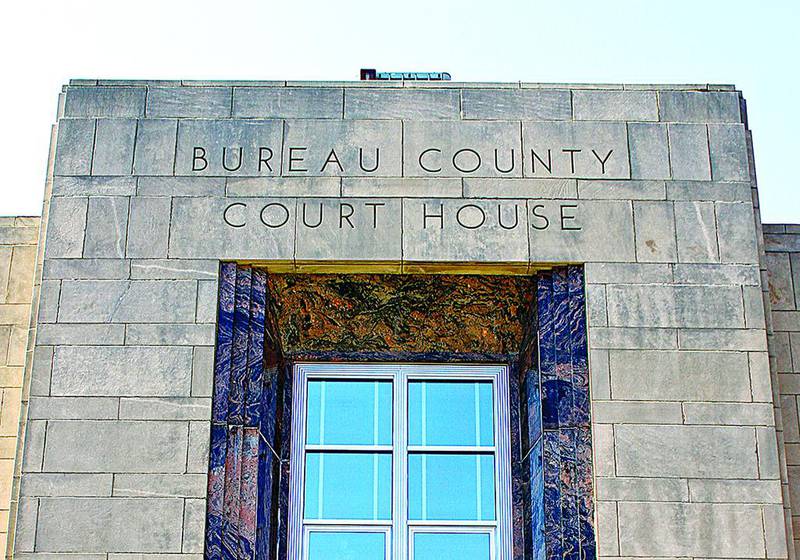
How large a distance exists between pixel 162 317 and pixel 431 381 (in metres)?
3.10

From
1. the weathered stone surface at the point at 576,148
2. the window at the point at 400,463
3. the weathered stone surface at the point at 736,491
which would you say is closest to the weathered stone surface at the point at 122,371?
the window at the point at 400,463

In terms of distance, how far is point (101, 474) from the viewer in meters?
11.4

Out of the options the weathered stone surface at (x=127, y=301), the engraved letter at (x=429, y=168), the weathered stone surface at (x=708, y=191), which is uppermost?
the engraved letter at (x=429, y=168)

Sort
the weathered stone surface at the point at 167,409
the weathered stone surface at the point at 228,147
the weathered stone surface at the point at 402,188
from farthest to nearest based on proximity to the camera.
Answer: the weathered stone surface at the point at 228,147 → the weathered stone surface at the point at 402,188 → the weathered stone surface at the point at 167,409

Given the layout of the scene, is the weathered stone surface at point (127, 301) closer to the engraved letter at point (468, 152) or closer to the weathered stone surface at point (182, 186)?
the weathered stone surface at point (182, 186)

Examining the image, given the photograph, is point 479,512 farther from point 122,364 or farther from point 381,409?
point 122,364

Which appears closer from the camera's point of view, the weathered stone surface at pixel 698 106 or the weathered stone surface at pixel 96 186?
the weathered stone surface at pixel 96 186

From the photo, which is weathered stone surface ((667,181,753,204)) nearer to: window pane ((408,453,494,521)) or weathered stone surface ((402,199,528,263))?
weathered stone surface ((402,199,528,263))

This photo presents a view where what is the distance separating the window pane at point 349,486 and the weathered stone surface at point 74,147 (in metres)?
3.65

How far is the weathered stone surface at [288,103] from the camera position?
1273cm

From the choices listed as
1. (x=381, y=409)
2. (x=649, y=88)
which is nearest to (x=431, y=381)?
(x=381, y=409)

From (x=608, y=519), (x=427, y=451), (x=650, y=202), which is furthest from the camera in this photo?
(x=427, y=451)

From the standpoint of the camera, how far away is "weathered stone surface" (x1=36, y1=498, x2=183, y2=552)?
1120 cm

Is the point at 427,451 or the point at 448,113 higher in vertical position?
the point at 448,113
